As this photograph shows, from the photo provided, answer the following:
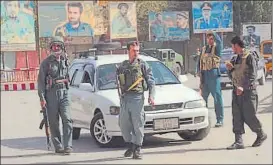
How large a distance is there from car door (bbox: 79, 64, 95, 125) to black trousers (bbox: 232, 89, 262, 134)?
2.33 m

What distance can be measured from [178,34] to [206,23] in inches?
70.3

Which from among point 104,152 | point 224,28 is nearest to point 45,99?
point 104,152

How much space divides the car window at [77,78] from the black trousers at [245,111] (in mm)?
3053

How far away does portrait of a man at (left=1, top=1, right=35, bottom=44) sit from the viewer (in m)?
5.50

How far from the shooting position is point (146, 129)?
9023mm

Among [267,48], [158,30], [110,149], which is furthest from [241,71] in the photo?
[158,30]

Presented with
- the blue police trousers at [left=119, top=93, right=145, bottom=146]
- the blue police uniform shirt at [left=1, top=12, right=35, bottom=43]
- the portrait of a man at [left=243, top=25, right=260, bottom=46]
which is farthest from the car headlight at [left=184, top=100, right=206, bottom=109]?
the portrait of a man at [left=243, top=25, right=260, bottom=46]

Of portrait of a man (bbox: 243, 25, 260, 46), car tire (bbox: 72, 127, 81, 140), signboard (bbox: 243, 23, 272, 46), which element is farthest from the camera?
portrait of a man (bbox: 243, 25, 260, 46)

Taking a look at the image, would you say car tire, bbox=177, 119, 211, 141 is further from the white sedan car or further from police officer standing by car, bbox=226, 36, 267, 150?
police officer standing by car, bbox=226, 36, 267, 150

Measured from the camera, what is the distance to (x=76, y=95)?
1049 cm

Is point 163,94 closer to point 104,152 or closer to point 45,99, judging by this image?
point 104,152

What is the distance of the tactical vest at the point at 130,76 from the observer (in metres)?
8.16

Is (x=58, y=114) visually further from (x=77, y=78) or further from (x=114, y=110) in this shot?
(x=77, y=78)

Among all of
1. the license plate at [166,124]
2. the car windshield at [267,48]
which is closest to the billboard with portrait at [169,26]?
the car windshield at [267,48]
